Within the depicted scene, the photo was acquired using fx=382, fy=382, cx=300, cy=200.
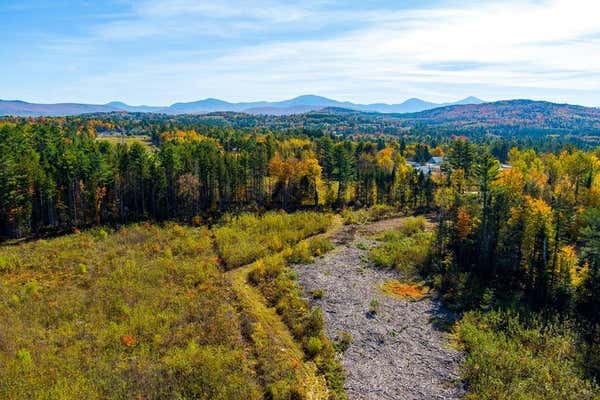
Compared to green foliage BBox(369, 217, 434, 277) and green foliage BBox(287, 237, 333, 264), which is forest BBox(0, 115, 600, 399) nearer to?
green foliage BBox(369, 217, 434, 277)

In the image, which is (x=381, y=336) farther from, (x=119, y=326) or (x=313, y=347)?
(x=119, y=326)

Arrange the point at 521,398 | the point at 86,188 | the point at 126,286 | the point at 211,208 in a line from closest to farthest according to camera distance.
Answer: the point at 521,398
the point at 126,286
the point at 86,188
the point at 211,208

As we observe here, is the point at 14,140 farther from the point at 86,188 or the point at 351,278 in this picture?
the point at 351,278

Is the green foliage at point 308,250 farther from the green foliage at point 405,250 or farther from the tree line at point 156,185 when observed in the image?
the tree line at point 156,185

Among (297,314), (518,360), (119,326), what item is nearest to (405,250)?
(297,314)

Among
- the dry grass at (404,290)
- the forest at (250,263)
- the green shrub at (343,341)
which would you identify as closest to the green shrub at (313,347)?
the forest at (250,263)

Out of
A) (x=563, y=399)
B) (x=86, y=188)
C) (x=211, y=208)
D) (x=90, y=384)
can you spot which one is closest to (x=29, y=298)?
(x=90, y=384)

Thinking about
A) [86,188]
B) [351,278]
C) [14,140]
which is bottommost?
[351,278]
